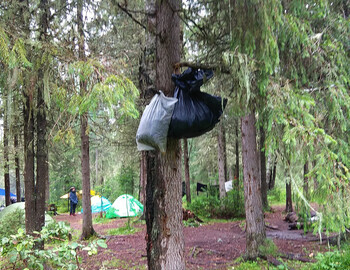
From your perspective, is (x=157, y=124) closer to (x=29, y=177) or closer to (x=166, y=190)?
(x=166, y=190)

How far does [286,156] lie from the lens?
10.9ft

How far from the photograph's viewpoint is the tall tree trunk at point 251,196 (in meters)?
5.93

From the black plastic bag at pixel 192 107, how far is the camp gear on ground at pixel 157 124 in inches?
2.4

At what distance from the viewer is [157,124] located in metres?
2.74

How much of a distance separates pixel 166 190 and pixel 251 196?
3.68 meters

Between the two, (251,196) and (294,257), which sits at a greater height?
(251,196)

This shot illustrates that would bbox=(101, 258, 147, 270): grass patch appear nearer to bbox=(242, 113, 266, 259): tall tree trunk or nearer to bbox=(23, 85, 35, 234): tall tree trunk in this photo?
bbox=(23, 85, 35, 234): tall tree trunk

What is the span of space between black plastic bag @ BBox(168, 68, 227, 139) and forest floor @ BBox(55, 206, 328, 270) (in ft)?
12.0

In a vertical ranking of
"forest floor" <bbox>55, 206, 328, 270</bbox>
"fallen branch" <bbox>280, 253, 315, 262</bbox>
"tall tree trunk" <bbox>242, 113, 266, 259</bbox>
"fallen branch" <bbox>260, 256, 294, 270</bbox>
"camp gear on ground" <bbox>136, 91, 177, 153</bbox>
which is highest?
"camp gear on ground" <bbox>136, 91, 177, 153</bbox>

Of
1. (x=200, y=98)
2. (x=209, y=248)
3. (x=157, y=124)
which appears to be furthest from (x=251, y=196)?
(x=157, y=124)

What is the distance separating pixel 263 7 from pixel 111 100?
1.87m

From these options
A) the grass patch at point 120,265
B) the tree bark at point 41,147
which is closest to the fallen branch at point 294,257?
the grass patch at point 120,265

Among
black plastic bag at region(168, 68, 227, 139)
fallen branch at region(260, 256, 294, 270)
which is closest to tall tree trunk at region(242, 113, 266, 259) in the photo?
fallen branch at region(260, 256, 294, 270)

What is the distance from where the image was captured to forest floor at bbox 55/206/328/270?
6008 millimetres
